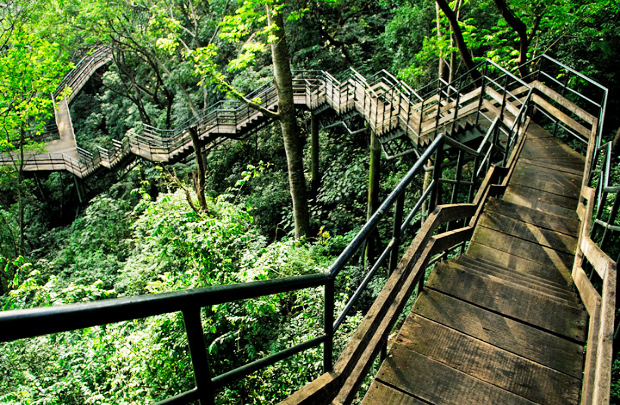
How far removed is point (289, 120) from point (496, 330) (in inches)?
289

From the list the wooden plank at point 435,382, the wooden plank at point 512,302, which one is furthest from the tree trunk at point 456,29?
the wooden plank at point 435,382

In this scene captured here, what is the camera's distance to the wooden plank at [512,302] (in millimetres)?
2699

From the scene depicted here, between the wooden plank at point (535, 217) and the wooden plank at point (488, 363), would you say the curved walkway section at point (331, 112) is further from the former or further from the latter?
the wooden plank at point (488, 363)

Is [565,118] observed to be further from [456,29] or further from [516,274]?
[516,274]

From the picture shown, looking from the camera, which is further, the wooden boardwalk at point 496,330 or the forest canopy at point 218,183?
the forest canopy at point 218,183

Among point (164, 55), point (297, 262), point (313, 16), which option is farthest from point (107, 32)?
point (297, 262)

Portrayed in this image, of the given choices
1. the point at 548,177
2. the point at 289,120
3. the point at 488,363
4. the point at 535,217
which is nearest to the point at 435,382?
the point at 488,363

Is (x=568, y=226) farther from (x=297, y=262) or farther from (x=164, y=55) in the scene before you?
(x=164, y=55)

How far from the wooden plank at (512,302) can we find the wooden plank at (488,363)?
0.44 m

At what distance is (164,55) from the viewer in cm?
2003

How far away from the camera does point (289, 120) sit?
898 cm

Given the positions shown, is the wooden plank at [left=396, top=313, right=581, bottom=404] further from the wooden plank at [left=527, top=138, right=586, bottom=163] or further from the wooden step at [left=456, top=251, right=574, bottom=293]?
the wooden plank at [left=527, top=138, right=586, bottom=163]

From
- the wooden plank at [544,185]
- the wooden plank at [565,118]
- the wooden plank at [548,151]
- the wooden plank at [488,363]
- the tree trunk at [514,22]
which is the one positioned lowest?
the wooden plank at [488,363]

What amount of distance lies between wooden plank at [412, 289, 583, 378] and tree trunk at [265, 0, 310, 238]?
261 inches
